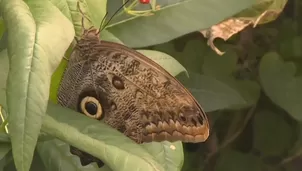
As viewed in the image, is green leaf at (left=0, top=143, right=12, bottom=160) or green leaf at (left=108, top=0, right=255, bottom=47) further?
green leaf at (left=108, top=0, right=255, bottom=47)

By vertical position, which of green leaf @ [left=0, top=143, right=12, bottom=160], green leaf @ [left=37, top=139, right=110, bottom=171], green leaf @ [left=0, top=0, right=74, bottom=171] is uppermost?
green leaf @ [left=0, top=0, right=74, bottom=171]

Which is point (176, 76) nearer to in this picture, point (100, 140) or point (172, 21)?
point (172, 21)

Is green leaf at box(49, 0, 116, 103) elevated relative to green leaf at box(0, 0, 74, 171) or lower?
lower

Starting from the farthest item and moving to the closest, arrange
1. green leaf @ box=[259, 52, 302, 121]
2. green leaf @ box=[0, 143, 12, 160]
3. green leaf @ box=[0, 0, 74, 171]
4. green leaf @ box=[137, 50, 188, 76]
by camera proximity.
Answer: green leaf @ box=[259, 52, 302, 121]
green leaf @ box=[137, 50, 188, 76]
green leaf @ box=[0, 143, 12, 160]
green leaf @ box=[0, 0, 74, 171]

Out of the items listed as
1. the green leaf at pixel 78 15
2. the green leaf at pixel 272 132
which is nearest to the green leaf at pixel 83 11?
the green leaf at pixel 78 15

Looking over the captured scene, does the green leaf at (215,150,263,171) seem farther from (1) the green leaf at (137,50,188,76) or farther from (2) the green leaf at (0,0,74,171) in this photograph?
(2) the green leaf at (0,0,74,171)

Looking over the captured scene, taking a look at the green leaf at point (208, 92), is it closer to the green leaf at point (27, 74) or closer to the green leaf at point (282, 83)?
the green leaf at point (282, 83)

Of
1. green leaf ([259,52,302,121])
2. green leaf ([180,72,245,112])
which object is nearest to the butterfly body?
green leaf ([180,72,245,112])
